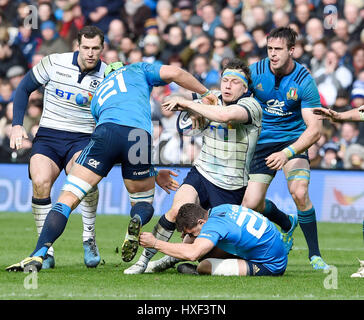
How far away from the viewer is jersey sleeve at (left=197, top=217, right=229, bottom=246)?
7607 millimetres

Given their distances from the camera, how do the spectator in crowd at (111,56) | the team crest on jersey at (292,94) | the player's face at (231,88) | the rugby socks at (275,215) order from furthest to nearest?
the spectator in crowd at (111,56) < the rugby socks at (275,215) < the team crest on jersey at (292,94) < the player's face at (231,88)

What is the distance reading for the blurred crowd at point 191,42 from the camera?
1619 cm

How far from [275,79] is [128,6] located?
34.9 ft

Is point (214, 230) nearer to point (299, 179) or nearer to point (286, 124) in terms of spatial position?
point (299, 179)

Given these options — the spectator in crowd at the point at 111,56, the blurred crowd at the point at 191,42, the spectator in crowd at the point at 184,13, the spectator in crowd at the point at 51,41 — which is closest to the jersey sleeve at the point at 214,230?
the blurred crowd at the point at 191,42

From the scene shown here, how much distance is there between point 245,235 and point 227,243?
0.61ft

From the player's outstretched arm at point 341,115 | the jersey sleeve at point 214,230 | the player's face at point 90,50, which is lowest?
the jersey sleeve at point 214,230

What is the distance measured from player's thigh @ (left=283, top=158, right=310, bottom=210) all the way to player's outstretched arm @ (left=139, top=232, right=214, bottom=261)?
7.73ft

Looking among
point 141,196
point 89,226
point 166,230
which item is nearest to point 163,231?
point 166,230

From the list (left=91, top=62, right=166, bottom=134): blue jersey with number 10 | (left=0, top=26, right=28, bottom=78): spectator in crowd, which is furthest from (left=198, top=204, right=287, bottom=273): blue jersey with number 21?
(left=0, top=26, right=28, bottom=78): spectator in crowd

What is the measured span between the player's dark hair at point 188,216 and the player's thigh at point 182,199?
58 cm

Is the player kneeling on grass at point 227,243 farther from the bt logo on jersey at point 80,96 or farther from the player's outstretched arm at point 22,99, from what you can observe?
the player's outstretched arm at point 22,99
